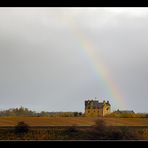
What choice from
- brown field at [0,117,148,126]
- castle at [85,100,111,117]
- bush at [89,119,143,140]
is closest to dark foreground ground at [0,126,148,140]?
bush at [89,119,143,140]

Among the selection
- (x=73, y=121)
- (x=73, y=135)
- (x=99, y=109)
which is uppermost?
(x=99, y=109)

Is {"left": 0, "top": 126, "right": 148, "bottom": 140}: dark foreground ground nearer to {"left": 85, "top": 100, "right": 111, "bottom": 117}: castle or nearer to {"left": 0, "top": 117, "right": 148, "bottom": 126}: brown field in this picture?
{"left": 0, "top": 117, "right": 148, "bottom": 126}: brown field

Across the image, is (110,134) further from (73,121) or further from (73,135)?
(73,121)

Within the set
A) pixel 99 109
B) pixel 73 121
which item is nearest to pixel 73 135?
pixel 73 121

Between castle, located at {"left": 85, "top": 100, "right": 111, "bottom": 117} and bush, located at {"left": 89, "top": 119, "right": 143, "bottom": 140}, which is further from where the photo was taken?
castle, located at {"left": 85, "top": 100, "right": 111, "bottom": 117}

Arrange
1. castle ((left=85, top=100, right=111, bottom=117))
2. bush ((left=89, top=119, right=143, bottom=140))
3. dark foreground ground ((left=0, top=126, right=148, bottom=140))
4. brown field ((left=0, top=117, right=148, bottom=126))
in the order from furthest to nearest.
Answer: castle ((left=85, top=100, right=111, bottom=117))
brown field ((left=0, top=117, right=148, bottom=126))
bush ((left=89, top=119, right=143, bottom=140))
dark foreground ground ((left=0, top=126, right=148, bottom=140))

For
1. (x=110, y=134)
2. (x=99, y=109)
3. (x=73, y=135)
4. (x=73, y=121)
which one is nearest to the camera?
(x=110, y=134)

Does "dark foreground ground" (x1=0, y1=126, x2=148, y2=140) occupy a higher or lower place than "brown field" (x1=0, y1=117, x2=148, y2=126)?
lower

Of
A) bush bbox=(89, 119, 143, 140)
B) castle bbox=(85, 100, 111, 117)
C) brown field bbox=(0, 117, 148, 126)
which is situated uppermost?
castle bbox=(85, 100, 111, 117)

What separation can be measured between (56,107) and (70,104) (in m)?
0.19

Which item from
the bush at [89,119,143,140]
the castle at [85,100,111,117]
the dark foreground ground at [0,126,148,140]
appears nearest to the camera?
the dark foreground ground at [0,126,148,140]
